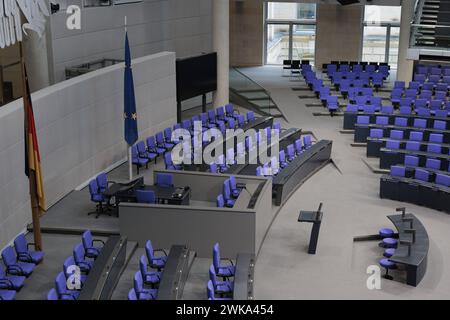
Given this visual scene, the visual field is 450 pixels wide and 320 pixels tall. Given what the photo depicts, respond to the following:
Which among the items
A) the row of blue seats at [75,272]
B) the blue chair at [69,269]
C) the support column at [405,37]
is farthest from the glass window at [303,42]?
the blue chair at [69,269]

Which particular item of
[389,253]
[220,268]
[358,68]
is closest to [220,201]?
[220,268]

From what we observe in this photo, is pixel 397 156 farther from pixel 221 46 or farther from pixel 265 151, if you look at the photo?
pixel 221 46

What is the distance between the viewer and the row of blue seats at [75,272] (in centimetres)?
1162

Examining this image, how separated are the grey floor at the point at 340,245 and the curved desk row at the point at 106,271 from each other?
2.69 metres

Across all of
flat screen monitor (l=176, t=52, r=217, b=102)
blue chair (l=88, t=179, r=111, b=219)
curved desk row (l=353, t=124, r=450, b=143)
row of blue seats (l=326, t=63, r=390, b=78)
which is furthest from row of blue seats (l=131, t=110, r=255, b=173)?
row of blue seats (l=326, t=63, r=390, b=78)

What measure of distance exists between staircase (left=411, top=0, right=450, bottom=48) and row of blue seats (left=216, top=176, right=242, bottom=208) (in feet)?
44.3

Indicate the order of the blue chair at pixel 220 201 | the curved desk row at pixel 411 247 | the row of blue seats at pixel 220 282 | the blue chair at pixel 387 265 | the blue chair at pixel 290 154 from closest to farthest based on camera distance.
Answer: the row of blue seats at pixel 220 282
the curved desk row at pixel 411 247
the blue chair at pixel 387 265
the blue chair at pixel 220 201
the blue chair at pixel 290 154

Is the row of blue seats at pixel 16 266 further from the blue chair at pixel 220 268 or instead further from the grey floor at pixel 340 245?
the grey floor at pixel 340 245

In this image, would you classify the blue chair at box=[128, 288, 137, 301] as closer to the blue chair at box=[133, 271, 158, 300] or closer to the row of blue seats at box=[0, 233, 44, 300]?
the blue chair at box=[133, 271, 158, 300]

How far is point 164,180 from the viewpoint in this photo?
16.7 meters

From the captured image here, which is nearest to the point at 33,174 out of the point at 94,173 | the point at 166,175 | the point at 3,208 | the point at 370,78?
the point at 3,208

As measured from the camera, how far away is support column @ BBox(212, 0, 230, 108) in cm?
2453

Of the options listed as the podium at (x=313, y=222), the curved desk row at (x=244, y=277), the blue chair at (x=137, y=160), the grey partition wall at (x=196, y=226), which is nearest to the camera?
the curved desk row at (x=244, y=277)

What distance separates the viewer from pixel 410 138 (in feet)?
70.3
